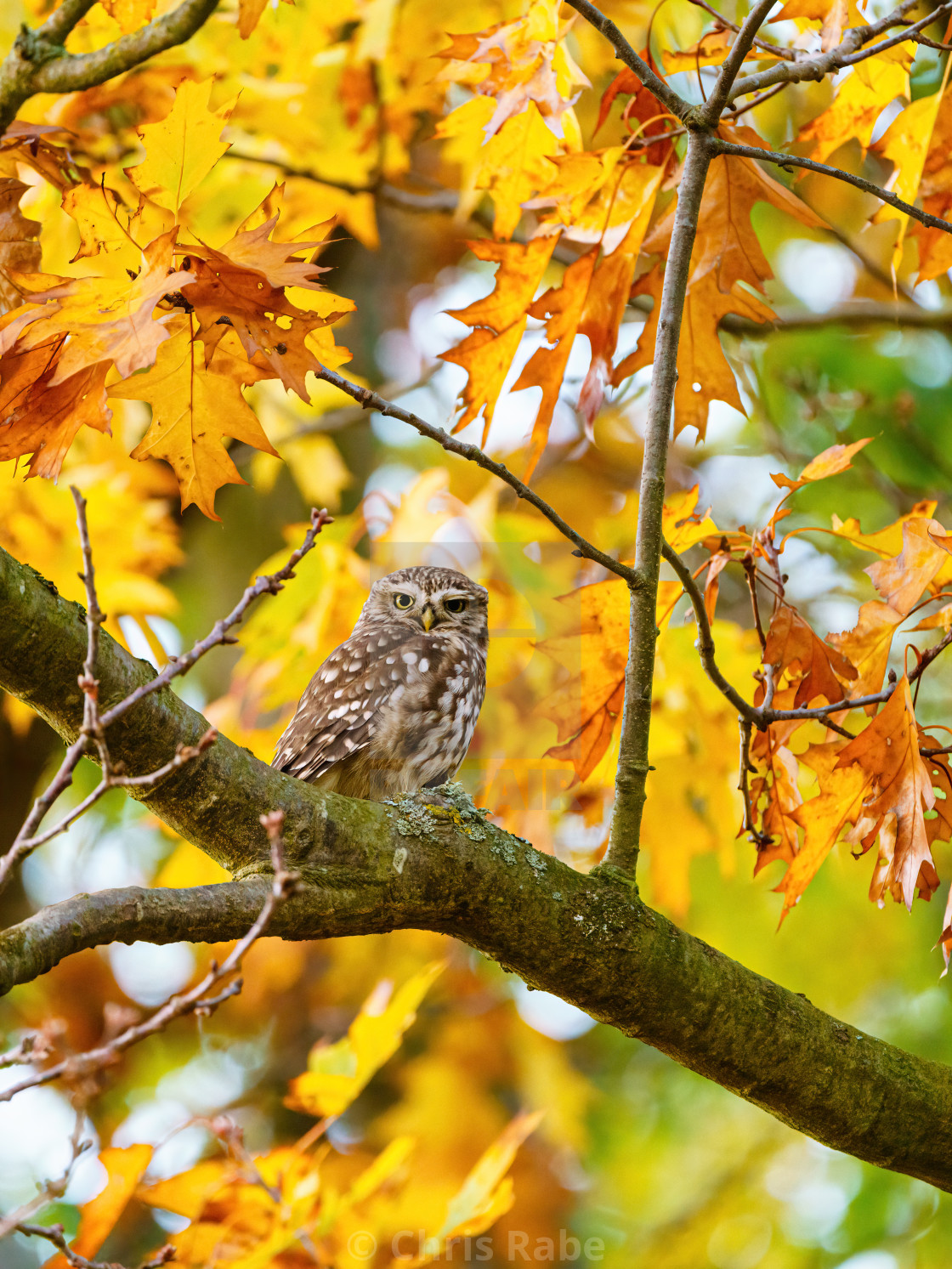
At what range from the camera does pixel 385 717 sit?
144 inches

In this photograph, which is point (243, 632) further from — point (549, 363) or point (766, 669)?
point (766, 669)

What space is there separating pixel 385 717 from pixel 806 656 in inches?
60.6

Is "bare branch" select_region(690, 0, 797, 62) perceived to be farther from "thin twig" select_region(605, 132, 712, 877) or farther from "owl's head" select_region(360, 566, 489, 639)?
"owl's head" select_region(360, 566, 489, 639)

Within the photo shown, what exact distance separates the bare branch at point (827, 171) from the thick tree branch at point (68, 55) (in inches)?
43.2

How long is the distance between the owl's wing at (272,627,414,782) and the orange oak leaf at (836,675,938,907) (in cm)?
171

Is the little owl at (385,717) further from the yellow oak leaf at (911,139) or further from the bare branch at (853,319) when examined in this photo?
the bare branch at (853,319)

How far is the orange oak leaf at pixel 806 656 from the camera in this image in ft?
8.12

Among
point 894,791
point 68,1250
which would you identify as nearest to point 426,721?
point 894,791

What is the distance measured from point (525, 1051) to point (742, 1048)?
5033mm

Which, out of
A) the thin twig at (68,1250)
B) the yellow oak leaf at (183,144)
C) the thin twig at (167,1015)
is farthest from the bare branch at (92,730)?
the yellow oak leaf at (183,144)

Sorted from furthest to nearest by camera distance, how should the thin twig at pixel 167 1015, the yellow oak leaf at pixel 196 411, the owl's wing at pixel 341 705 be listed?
1. the owl's wing at pixel 341 705
2. the yellow oak leaf at pixel 196 411
3. the thin twig at pixel 167 1015

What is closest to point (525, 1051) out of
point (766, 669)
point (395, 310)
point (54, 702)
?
point (395, 310)

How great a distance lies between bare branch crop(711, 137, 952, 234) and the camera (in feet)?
7.32

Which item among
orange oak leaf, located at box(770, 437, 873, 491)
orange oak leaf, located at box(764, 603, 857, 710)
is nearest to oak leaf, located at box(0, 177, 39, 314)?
orange oak leaf, located at box(770, 437, 873, 491)
